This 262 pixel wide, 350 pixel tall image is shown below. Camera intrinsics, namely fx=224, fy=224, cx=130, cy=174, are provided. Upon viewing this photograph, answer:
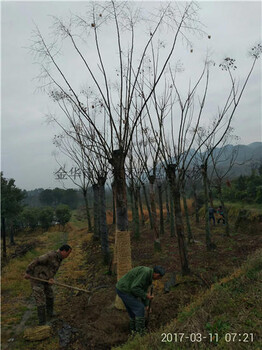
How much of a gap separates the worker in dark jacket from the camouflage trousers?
6.84 feet

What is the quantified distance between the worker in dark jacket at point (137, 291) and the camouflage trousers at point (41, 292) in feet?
6.84

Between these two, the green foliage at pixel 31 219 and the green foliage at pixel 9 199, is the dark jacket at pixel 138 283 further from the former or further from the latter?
the green foliage at pixel 31 219

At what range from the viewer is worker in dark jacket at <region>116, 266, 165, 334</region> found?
160 inches

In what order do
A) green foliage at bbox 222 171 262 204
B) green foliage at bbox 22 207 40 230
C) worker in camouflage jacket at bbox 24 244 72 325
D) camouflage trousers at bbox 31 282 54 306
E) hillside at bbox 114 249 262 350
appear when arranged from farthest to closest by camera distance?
green foliage at bbox 22 207 40 230
green foliage at bbox 222 171 262 204
worker in camouflage jacket at bbox 24 244 72 325
camouflage trousers at bbox 31 282 54 306
hillside at bbox 114 249 262 350

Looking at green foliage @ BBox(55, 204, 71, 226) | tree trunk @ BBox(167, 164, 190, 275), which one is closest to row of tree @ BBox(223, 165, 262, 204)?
tree trunk @ BBox(167, 164, 190, 275)

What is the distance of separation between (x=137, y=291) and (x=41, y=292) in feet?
8.50

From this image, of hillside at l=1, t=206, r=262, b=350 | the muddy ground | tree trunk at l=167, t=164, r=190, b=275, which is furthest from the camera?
tree trunk at l=167, t=164, r=190, b=275

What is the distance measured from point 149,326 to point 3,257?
33.1ft

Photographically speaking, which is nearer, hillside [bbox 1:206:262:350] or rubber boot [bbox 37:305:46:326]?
hillside [bbox 1:206:262:350]

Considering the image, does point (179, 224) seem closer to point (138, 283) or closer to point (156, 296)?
point (156, 296)

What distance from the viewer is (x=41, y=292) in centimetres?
525

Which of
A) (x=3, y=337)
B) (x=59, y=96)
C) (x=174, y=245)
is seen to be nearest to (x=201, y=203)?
(x=174, y=245)

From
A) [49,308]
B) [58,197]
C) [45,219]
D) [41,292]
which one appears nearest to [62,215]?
[45,219]

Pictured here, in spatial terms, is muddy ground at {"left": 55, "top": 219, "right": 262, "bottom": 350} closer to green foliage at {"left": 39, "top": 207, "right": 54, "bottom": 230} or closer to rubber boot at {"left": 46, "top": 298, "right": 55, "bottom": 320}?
rubber boot at {"left": 46, "top": 298, "right": 55, "bottom": 320}
